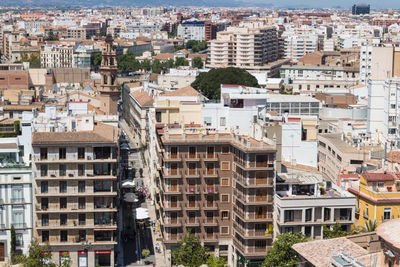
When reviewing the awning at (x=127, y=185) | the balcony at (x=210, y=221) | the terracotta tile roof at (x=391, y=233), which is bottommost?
the awning at (x=127, y=185)

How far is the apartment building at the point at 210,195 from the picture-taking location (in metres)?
46.8

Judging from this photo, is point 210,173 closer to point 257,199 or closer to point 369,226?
point 257,199

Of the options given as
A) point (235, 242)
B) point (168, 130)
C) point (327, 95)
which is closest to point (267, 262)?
point (235, 242)

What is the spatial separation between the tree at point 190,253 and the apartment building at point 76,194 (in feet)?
13.5

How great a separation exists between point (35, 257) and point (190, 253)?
27.8 feet

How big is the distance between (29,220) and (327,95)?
1793 inches

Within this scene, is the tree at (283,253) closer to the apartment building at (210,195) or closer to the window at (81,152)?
the apartment building at (210,195)

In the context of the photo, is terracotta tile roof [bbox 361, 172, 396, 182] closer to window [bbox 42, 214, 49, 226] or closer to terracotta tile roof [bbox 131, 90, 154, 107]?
window [bbox 42, 214, 49, 226]

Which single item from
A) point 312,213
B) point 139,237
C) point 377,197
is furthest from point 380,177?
point 139,237

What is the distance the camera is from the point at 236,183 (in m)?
47.8

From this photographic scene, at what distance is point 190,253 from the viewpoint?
4647 cm

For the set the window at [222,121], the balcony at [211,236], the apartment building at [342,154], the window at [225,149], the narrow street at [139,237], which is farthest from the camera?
the apartment building at [342,154]

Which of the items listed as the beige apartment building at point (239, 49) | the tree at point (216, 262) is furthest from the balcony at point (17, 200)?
the beige apartment building at point (239, 49)

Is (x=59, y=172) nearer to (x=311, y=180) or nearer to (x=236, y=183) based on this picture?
(x=236, y=183)
